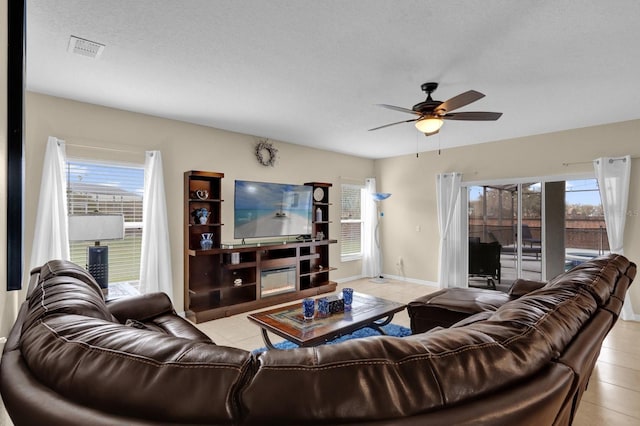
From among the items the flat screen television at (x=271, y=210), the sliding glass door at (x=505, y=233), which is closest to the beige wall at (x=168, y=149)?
the flat screen television at (x=271, y=210)

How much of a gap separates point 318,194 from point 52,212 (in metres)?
3.62

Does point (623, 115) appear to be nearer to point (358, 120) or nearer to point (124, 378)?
point (358, 120)

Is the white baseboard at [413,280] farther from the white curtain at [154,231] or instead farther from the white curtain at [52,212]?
the white curtain at [52,212]

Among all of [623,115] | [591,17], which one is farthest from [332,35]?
[623,115]

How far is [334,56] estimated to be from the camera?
245 cm

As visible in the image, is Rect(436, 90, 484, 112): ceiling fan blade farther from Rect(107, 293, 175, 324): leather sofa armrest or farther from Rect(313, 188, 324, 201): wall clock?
Rect(313, 188, 324, 201): wall clock

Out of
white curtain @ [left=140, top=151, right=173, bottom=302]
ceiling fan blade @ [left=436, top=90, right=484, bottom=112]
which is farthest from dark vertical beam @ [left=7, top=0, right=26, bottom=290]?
ceiling fan blade @ [left=436, top=90, right=484, bottom=112]

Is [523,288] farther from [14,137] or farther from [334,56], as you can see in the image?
[14,137]

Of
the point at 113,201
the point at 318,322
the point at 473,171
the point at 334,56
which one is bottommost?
the point at 318,322

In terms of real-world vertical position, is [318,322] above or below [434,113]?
below

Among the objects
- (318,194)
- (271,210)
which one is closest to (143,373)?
(271,210)

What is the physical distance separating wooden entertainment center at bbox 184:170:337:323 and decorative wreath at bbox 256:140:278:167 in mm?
834

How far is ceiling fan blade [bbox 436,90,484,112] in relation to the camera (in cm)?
236

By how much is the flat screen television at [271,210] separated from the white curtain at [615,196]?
3981mm
